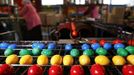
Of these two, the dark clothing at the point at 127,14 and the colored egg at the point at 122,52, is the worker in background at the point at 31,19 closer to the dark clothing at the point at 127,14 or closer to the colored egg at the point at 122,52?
the colored egg at the point at 122,52

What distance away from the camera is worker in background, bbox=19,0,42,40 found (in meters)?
3.62

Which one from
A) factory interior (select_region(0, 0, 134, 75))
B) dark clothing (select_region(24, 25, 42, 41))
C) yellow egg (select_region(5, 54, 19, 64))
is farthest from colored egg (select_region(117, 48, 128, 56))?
dark clothing (select_region(24, 25, 42, 41))

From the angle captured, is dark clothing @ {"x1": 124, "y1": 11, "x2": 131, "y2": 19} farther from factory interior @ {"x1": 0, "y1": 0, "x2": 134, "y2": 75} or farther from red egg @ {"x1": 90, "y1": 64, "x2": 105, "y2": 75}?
red egg @ {"x1": 90, "y1": 64, "x2": 105, "y2": 75}

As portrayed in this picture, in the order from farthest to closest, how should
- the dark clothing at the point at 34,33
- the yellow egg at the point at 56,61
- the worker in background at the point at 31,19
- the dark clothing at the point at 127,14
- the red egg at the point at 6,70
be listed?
1. the dark clothing at the point at 127,14
2. the dark clothing at the point at 34,33
3. the worker in background at the point at 31,19
4. the yellow egg at the point at 56,61
5. the red egg at the point at 6,70

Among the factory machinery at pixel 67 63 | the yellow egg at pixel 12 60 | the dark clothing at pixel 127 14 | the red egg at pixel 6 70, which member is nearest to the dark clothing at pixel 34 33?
the factory machinery at pixel 67 63

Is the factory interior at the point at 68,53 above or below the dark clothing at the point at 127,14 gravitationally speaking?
below

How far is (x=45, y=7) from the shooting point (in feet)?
26.9

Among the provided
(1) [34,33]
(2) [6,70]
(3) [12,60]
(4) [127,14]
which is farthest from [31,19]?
(4) [127,14]

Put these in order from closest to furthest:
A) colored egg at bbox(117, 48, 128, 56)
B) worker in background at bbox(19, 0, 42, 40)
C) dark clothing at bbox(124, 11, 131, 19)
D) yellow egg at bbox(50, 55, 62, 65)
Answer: yellow egg at bbox(50, 55, 62, 65), colored egg at bbox(117, 48, 128, 56), worker in background at bbox(19, 0, 42, 40), dark clothing at bbox(124, 11, 131, 19)

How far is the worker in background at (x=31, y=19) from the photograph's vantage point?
3.62 metres

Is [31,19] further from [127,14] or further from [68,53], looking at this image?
[127,14]

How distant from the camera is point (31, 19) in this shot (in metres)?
3.72

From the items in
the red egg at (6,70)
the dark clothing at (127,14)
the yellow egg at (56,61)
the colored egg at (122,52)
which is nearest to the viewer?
the red egg at (6,70)

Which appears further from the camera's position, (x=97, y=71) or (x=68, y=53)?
(x=68, y=53)
